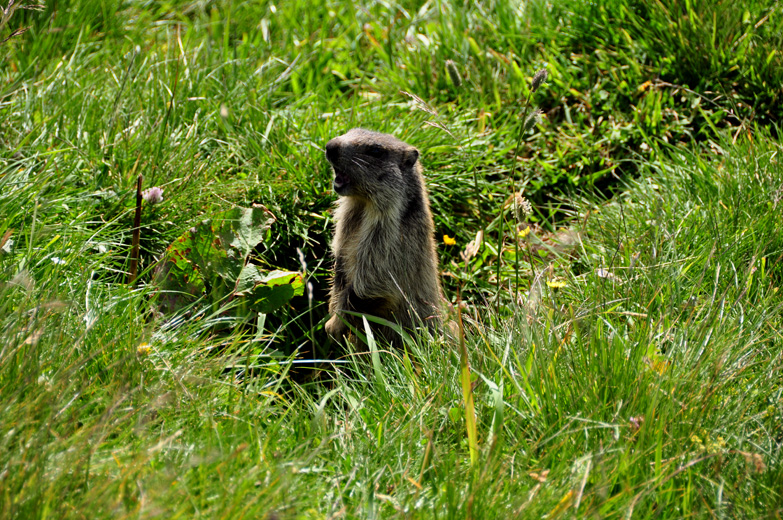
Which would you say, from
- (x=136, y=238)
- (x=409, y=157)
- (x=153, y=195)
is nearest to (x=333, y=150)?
(x=409, y=157)

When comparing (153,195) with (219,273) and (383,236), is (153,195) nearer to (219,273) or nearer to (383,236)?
(219,273)

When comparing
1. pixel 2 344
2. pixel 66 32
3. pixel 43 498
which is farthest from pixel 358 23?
pixel 43 498

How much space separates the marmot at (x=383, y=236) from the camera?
400 centimetres

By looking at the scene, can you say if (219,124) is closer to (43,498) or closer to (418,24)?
(418,24)

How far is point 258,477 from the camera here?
2.25 meters

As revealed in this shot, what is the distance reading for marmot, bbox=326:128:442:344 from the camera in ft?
13.1

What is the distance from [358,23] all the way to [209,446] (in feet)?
15.0

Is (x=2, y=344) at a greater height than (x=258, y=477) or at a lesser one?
greater

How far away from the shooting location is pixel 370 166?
401cm

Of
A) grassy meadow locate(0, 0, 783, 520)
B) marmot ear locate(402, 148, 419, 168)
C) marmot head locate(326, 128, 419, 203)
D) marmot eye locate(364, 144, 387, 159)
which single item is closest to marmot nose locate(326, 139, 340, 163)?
marmot head locate(326, 128, 419, 203)

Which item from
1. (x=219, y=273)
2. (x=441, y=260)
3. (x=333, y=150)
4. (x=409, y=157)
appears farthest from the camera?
(x=441, y=260)

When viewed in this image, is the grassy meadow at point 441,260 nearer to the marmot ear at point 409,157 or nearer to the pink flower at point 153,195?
the pink flower at point 153,195

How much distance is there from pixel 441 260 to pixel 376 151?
1.12 meters

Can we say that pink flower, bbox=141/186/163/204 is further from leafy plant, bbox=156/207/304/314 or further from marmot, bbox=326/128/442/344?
marmot, bbox=326/128/442/344
